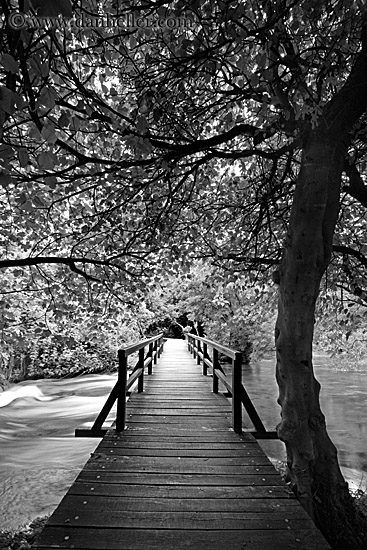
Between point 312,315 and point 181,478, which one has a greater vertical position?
point 312,315

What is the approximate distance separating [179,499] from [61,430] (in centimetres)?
868

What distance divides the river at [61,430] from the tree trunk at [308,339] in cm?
430

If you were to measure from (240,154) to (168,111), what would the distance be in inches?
36.2

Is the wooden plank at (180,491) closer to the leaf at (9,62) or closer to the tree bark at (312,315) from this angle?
the tree bark at (312,315)

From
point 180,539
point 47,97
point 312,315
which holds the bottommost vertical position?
point 180,539

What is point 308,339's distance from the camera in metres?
3.87

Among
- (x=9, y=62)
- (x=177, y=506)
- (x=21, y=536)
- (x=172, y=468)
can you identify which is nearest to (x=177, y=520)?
(x=177, y=506)

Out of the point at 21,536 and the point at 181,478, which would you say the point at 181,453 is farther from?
the point at 21,536

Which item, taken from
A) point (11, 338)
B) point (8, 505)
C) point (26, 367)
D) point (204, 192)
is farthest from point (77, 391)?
point (204, 192)

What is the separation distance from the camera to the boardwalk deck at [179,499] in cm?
246

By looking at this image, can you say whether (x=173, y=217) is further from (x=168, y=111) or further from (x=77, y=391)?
(x=77, y=391)

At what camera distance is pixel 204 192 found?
7.31 meters

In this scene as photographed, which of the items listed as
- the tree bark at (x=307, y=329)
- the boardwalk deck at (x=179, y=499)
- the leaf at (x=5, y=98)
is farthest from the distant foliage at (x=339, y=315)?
the leaf at (x=5, y=98)

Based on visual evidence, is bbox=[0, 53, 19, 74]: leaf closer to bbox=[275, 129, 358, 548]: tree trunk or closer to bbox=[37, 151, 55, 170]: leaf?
bbox=[37, 151, 55, 170]: leaf
